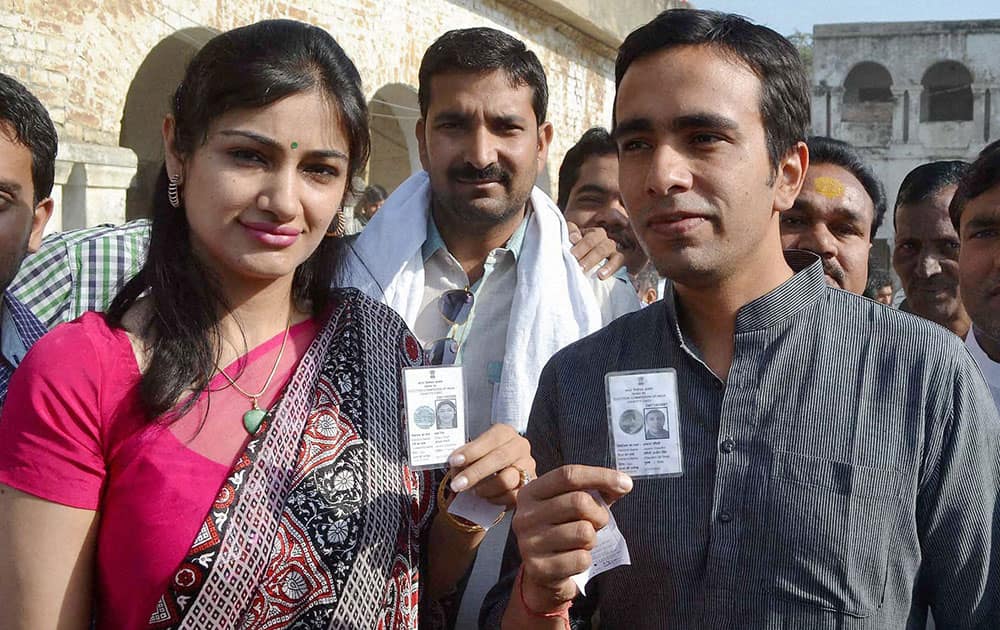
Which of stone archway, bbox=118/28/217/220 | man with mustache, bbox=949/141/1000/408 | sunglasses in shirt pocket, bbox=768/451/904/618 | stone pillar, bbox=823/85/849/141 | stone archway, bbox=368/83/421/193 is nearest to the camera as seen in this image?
sunglasses in shirt pocket, bbox=768/451/904/618

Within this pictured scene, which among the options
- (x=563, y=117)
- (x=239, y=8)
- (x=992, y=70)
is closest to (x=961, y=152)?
(x=992, y=70)

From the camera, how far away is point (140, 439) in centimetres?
194

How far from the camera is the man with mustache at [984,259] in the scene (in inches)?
116

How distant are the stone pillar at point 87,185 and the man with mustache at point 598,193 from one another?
2.79m

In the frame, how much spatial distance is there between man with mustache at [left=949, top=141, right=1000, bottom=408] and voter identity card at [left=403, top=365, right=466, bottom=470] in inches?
67.3

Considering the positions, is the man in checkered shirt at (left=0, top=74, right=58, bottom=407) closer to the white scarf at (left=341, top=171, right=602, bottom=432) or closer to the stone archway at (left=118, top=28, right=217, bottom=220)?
the white scarf at (left=341, top=171, right=602, bottom=432)

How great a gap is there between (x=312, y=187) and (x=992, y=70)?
27712 millimetres

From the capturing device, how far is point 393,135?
35.8 feet

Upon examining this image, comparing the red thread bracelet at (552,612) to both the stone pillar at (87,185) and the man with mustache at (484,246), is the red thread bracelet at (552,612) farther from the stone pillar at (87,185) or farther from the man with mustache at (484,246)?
the stone pillar at (87,185)

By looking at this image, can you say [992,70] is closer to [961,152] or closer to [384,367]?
[961,152]

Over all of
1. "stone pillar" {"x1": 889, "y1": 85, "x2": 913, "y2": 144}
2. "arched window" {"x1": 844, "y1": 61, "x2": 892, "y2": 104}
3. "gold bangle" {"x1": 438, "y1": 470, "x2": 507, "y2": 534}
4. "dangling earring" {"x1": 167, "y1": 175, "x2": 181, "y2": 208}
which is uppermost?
"arched window" {"x1": 844, "y1": 61, "x2": 892, "y2": 104}

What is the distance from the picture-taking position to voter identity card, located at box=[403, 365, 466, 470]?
2023mm

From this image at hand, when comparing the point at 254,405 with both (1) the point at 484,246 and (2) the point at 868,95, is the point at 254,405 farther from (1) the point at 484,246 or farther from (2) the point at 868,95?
(2) the point at 868,95

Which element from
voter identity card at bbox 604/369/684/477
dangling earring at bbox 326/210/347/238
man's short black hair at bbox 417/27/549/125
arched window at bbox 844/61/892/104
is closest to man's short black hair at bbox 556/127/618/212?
man's short black hair at bbox 417/27/549/125
